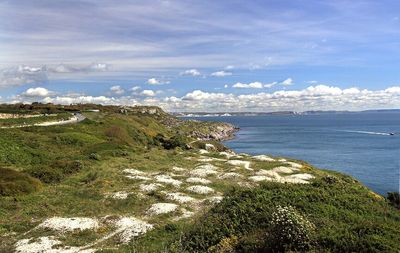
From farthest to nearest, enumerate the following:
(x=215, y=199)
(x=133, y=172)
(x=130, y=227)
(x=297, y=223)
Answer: (x=133, y=172) → (x=215, y=199) → (x=130, y=227) → (x=297, y=223)

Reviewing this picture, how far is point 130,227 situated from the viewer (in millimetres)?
32062

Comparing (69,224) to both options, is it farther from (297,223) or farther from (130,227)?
(297,223)

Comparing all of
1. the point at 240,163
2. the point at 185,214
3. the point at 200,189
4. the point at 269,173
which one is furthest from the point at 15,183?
the point at 240,163

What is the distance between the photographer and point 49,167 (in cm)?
5356

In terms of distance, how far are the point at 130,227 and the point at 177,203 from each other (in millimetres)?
8875

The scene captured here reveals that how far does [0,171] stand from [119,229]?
22.9 m

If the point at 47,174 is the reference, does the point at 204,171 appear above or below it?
below

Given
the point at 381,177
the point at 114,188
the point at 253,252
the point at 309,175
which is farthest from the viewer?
the point at 381,177

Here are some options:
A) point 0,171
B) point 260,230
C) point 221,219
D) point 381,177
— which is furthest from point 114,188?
point 381,177

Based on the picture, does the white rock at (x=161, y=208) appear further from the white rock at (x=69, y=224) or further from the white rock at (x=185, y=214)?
the white rock at (x=69, y=224)

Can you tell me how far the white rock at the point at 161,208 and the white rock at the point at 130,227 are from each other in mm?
2632

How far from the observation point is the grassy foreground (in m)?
19.9

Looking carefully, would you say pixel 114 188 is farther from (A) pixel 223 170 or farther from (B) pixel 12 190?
(A) pixel 223 170

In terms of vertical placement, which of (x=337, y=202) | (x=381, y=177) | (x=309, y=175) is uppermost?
(x=337, y=202)
